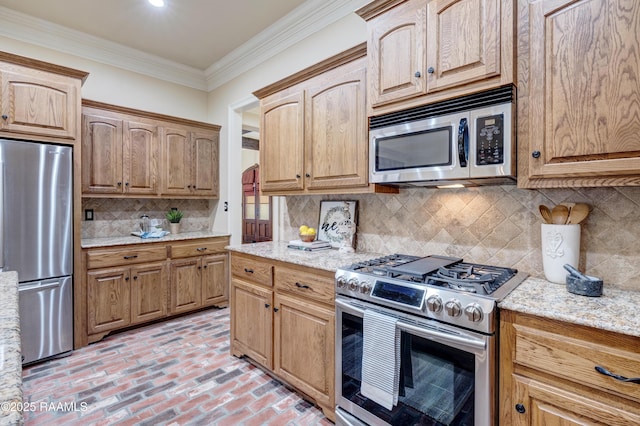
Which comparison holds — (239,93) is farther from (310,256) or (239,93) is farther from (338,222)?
(310,256)

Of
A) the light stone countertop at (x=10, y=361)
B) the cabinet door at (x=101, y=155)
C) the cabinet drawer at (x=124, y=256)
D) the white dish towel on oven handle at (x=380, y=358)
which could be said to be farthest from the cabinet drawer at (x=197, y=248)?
the white dish towel on oven handle at (x=380, y=358)

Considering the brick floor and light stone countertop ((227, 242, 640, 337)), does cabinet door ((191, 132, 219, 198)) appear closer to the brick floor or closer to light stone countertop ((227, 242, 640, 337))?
the brick floor

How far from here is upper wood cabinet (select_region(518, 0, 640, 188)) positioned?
126cm

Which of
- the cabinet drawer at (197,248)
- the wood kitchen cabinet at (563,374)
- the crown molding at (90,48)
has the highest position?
the crown molding at (90,48)

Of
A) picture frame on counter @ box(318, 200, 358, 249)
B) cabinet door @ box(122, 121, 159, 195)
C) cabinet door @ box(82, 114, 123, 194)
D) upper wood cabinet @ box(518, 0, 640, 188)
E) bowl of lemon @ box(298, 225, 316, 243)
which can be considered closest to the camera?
upper wood cabinet @ box(518, 0, 640, 188)

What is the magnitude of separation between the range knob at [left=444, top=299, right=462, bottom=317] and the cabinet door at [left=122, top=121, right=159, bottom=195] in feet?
11.1

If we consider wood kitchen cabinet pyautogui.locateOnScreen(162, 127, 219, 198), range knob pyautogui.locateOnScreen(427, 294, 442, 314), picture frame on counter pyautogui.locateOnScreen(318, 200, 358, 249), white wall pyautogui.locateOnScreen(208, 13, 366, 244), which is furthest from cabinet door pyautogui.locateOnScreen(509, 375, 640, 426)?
wood kitchen cabinet pyautogui.locateOnScreen(162, 127, 219, 198)

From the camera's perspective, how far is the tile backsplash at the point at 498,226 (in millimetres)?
1515

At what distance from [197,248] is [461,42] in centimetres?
322

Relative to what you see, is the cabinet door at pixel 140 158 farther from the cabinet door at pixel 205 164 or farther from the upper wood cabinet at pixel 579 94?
the upper wood cabinet at pixel 579 94

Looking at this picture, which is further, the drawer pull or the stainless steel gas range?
the stainless steel gas range

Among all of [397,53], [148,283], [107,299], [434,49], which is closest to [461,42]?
[434,49]

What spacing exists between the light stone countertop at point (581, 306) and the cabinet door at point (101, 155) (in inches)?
142

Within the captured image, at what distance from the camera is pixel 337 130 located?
7.43 ft
